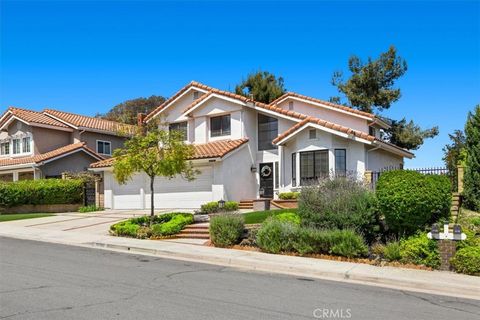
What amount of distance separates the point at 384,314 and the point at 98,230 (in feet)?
46.8

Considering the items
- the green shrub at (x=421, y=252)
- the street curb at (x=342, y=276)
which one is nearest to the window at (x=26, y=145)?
the street curb at (x=342, y=276)

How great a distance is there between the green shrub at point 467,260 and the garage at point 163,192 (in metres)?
15.6

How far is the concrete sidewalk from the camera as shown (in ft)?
31.1

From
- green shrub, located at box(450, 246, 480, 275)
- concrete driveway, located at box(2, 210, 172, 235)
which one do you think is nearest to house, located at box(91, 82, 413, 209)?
concrete driveway, located at box(2, 210, 172, 235)

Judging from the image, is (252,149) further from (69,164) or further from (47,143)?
(47,143)

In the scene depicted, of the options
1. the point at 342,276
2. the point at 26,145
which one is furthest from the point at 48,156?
the point at 342,276

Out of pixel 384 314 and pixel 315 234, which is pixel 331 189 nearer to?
pixel 315 234

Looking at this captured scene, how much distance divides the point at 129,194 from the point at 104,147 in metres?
11.1

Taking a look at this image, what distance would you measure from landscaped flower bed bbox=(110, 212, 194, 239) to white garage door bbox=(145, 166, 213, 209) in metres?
6.52

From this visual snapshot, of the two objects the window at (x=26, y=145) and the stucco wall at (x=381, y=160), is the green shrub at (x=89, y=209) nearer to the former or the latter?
the window at (x=26, y=145)

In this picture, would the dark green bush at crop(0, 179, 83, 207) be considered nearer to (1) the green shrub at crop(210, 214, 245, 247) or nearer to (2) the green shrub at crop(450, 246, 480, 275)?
(1) the green shrub at crop(210, 214, 245, 247)

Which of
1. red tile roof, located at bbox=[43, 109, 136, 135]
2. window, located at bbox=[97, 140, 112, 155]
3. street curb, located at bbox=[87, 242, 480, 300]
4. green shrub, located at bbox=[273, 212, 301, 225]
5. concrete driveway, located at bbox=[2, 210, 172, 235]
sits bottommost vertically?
concrete driveway, located at bbox=[2, 210, 172, 235]

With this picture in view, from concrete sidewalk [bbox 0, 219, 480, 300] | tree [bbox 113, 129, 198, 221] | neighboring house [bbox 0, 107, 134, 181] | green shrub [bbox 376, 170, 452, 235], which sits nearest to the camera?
concrete sidewalk [bbox 0, 219, 480, 300]

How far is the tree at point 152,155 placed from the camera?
17.8 metres
